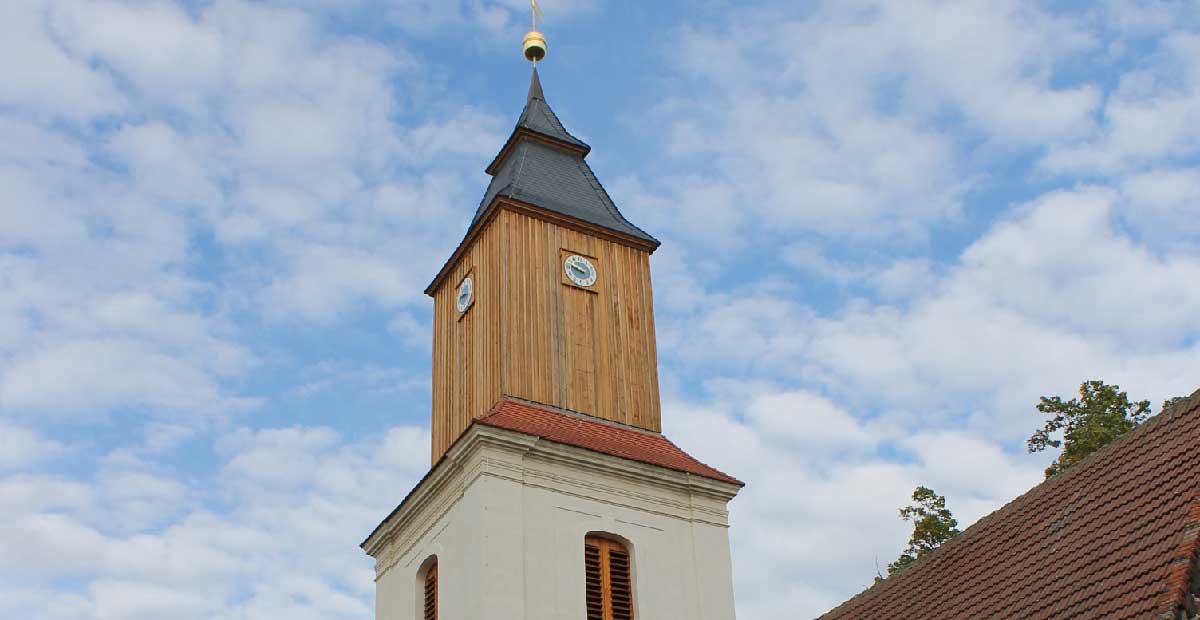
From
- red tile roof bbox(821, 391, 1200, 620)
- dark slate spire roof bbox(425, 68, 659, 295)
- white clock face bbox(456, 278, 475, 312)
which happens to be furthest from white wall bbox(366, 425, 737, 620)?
dark slate spire roof bbox(425, 68, 659, 295)

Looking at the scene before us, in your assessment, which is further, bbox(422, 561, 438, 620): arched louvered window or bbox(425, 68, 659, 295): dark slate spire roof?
bbox(425, 68, 659, 295): dark slate spire roof

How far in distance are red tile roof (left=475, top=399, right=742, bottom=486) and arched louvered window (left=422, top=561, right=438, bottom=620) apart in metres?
2.66

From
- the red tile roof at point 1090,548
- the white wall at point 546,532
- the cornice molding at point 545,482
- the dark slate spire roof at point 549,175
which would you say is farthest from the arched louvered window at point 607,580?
the dark slate spire roof at point 549,175

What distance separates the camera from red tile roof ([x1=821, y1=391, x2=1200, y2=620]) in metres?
14.8

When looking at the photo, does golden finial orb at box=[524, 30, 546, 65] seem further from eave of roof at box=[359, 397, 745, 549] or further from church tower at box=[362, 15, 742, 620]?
eave of roof at box=[359, 397, 745, 549]

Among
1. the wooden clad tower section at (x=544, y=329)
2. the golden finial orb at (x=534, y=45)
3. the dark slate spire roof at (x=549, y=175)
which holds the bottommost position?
the wooden clad tower section at (x=544, y=329)

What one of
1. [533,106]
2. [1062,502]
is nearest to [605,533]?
[1062,502]

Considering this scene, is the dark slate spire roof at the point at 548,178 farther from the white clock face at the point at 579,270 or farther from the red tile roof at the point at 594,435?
the red tile roof at the point at 594,435

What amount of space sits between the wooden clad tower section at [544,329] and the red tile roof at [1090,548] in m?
6.39

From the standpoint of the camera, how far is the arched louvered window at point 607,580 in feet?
70.2

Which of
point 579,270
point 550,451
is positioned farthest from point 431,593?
point 579,270

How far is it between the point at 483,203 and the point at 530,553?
8.83 metres

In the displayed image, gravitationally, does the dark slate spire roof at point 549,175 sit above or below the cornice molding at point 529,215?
above

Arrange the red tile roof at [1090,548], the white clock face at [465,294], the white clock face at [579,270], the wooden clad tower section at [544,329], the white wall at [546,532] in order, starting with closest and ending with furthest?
the red tile roof at [1090,548], the white wall at [546,532], the wooden clad tower section at [544,329], the white clock face at [579,270], the white clock face at [465,294]
